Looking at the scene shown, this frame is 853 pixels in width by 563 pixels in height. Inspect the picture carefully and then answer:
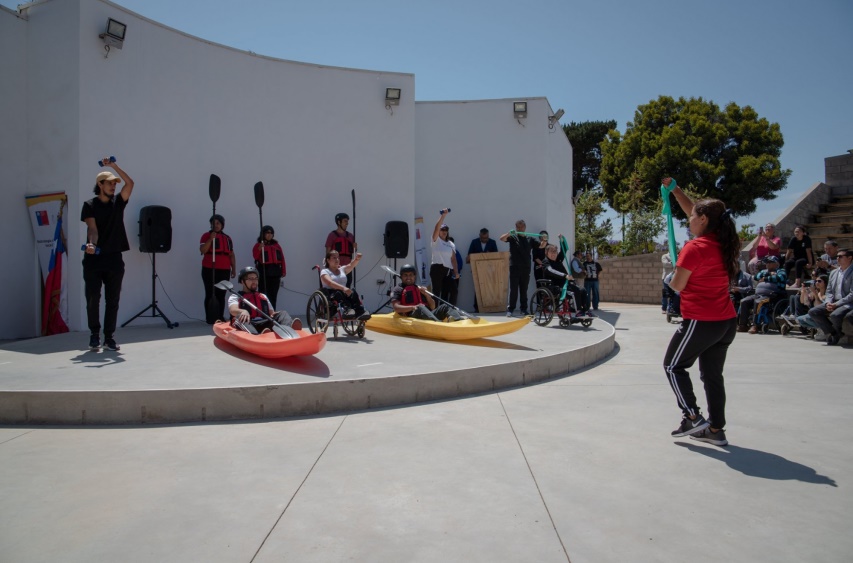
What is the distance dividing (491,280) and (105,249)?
296 inches

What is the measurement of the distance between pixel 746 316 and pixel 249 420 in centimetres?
931

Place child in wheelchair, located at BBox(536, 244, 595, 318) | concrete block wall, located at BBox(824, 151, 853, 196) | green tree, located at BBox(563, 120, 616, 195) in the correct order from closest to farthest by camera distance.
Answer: child in wheelchair, located at BBox(536, 244, 595, 318), concrete block wall, located at BBox(824, 151, 853, 196), green tree, located at BBox(563, 120, 616, 195)

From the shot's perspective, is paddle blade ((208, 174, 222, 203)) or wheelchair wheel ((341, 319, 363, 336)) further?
paddle blade ((208, 174, 222, 203))

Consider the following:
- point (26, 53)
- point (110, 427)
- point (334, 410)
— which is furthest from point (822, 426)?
point (26, 53)

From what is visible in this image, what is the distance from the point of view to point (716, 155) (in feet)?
100

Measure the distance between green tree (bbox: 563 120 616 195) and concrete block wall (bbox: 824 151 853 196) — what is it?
77.2ft

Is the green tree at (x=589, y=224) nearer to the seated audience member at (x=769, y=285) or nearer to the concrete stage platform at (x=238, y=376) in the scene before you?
the seated audience member at (x=769, y=285)

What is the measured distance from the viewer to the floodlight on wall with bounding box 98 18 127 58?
331 inches

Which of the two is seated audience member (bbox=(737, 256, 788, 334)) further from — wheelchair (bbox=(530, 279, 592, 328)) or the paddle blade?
the paddle blade

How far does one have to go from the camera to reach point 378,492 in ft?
9.99

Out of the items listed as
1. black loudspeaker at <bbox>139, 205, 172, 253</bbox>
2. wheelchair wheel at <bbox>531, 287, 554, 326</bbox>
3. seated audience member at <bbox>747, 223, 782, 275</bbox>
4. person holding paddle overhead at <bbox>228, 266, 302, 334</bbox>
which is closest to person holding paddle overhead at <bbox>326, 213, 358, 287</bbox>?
black loudspeaker at <bbox>139, 205, 172, 253</bbox>

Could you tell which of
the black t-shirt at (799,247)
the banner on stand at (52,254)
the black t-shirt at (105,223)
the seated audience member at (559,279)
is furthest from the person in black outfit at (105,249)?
the black t-shirt at (799,247)

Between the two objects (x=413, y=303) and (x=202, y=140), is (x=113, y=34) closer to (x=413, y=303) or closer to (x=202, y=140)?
(x=202, y=140)

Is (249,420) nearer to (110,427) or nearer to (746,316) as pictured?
(110,427)
